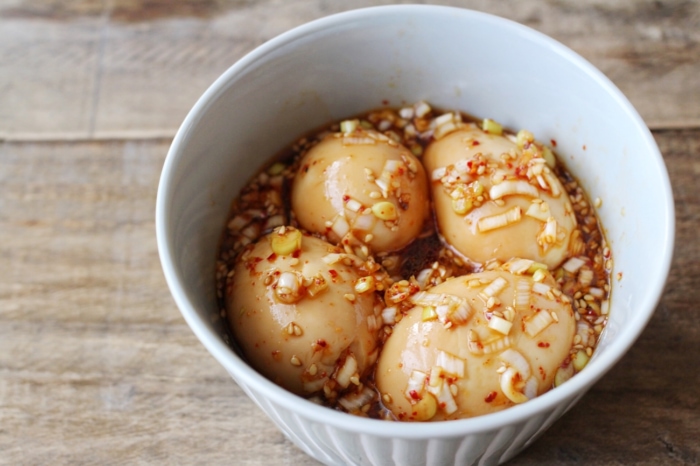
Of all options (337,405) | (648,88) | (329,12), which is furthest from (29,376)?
(648,88)

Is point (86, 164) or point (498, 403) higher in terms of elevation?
point (498, 403)

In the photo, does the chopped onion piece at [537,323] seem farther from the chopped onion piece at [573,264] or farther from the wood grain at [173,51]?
the wood grain at [173,51]

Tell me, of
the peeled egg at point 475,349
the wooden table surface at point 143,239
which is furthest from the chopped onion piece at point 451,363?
the wooden table surface at point 143,239

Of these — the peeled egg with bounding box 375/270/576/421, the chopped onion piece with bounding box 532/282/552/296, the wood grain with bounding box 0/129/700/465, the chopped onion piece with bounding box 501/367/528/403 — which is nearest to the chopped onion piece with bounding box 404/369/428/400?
the peeled egg with bounding box 375/270/576/421

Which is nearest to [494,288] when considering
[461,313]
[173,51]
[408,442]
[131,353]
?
[461,313]

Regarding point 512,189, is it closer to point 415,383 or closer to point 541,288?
point 541,288

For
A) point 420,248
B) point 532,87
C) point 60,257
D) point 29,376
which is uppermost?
point 532,87

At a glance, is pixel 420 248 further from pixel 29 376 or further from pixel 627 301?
pixel 29 376

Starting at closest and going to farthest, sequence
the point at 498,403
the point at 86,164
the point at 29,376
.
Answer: the point at 498,403 < the point at 29,376 < the point at 86,164
